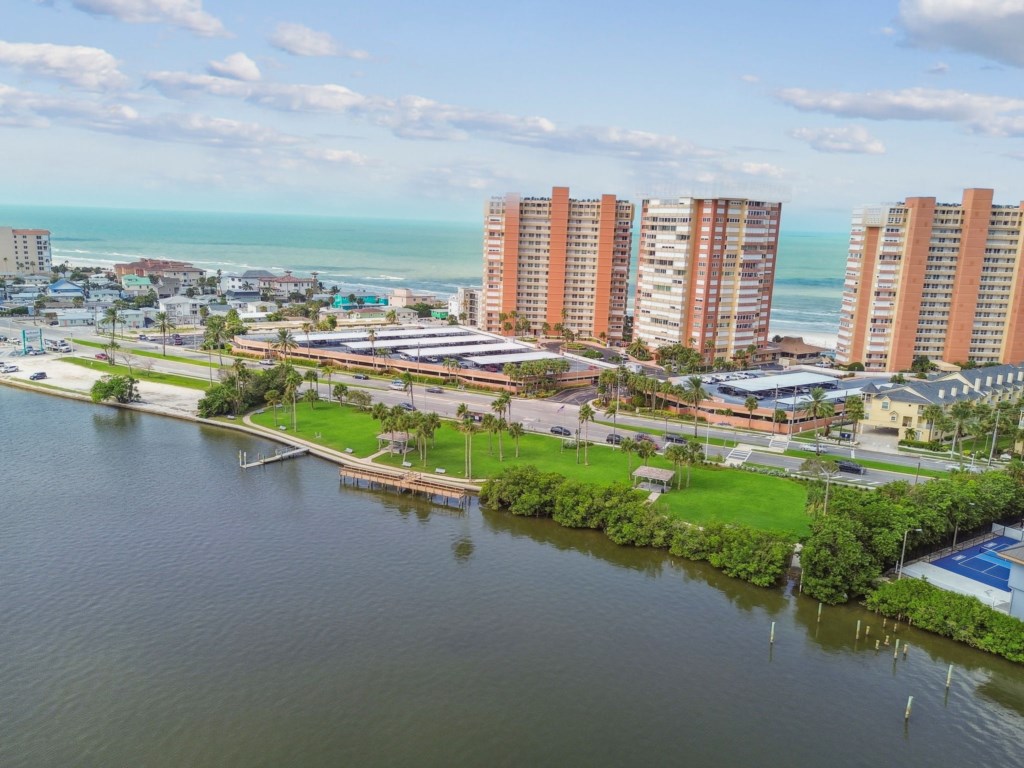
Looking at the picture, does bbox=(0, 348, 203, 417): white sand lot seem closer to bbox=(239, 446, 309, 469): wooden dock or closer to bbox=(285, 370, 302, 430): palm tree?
bbox=(285, 370, 302, 430): palm tree

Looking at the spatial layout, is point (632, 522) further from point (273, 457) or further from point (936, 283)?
point (936, 283)

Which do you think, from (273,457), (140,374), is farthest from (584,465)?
(140,374)

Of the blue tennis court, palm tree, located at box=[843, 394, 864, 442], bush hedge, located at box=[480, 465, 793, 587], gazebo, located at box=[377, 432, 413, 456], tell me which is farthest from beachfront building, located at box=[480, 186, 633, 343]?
the blue tennis court

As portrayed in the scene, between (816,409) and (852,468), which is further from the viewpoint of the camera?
(816,409)

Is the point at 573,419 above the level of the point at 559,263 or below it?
below

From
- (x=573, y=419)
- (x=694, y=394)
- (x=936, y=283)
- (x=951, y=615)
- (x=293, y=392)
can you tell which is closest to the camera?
(x=951, y=615)

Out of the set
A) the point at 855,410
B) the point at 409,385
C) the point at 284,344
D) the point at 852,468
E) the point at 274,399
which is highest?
the point at 284,344

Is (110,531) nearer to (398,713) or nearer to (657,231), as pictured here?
(398,713)
